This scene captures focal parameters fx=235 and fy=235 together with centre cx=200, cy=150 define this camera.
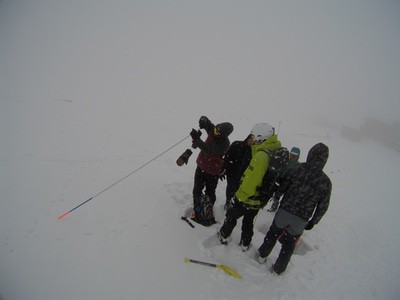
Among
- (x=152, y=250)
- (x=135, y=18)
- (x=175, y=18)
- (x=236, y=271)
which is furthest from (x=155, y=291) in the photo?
(x=175, y=18)

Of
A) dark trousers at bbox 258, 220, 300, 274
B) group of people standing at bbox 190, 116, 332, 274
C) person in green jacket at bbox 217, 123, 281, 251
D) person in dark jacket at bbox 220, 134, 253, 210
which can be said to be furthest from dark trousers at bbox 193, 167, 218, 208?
dark trousers at bbox 258, 220, 300, 274

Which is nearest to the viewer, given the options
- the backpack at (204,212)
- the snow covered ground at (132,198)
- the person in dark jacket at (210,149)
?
the snow covered ground at (132,198)

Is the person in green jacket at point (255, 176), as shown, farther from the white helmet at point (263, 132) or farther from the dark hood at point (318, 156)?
the dark hood at point (318, 156)

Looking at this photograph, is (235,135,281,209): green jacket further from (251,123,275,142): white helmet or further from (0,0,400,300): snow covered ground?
(0,0,400,300): snow covered ground

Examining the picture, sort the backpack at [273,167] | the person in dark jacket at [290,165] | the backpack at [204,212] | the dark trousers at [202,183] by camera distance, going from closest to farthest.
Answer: the backpack at [273,167]
the person in dark jacket at [290,165]
the dark trousers at [202,183]
the backpack at [204,212]

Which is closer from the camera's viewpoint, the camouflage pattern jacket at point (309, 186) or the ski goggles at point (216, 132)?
the camouflage pattern jacket at point (309, 186)

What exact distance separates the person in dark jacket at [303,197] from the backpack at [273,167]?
0.28 m

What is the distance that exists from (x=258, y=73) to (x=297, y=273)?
4223 centimetres

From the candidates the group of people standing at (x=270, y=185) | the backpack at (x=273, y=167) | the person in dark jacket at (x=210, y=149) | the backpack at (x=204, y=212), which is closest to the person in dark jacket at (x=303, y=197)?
the group of people standing at (x=270, y=185)

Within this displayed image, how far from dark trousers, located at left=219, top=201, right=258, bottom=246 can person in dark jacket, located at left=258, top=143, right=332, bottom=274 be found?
47 centimetres

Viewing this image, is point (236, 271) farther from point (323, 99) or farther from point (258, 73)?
point (323, 99)

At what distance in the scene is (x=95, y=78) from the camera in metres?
21.8

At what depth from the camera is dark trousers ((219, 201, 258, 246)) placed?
4617 millimetres

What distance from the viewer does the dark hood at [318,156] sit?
12.6ft
